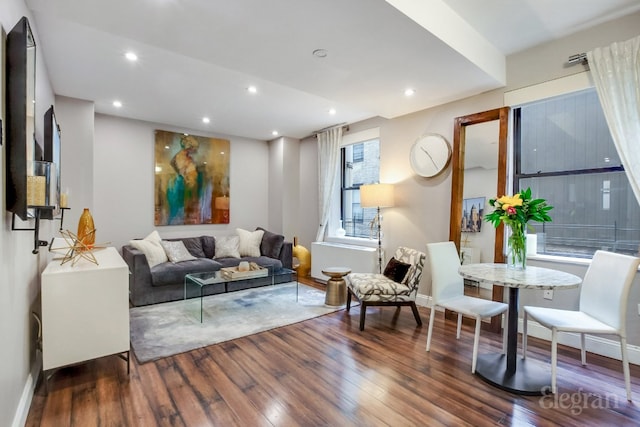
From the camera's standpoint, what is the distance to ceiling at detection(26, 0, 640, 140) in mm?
2010

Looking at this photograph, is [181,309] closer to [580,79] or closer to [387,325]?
[387,325]

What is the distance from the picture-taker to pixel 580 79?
2736mm

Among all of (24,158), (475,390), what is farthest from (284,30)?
(475,390)

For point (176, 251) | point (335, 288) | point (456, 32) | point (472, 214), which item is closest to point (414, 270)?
point (472, 214)

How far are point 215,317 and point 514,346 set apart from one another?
288 centimetres

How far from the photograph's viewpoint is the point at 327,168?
17.9ft

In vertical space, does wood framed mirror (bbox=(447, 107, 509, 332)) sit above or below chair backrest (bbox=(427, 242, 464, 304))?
above

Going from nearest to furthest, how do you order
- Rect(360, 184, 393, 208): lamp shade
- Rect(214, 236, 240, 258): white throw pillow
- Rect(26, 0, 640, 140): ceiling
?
Rect(26, 0, 640, 140): ceiling → Rect(360, 184, 393, 208): lamp shade → Rect(214, 236, 240, 258): white throw pillow

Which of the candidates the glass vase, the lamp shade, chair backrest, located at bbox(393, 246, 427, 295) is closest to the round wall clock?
the lamp shade

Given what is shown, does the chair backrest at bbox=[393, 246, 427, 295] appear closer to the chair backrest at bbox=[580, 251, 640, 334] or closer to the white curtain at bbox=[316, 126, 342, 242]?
the chair backrest at bbox=[580, 251, 640, 334]

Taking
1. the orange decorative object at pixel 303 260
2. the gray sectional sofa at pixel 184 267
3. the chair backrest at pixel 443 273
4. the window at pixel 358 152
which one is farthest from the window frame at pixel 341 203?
the chair backrest at pixel 443 273

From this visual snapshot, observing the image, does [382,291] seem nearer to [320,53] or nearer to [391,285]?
[391,285]

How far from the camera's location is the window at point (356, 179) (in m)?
Answer: 5.13

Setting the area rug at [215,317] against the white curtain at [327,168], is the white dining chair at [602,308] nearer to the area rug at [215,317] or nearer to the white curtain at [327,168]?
the area rug at [215,317]
